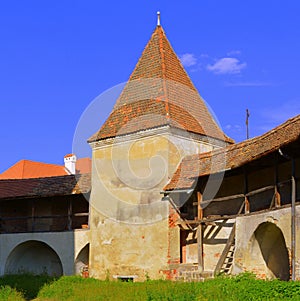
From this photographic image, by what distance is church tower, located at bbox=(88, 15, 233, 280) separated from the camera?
18.2m

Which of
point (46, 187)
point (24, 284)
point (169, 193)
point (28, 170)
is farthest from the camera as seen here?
point (28, 170)

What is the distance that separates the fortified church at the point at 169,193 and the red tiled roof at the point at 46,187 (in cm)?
9

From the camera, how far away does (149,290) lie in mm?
14609

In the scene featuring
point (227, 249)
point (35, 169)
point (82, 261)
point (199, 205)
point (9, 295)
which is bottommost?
point (9, 295)

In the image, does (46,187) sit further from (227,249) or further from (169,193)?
(227,249)

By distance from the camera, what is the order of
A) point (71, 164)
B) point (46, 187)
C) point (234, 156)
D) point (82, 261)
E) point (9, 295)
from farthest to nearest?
point (71, 164) < point (46, 187) < point (82, 261) < point (9, 295) < point (234, 156)

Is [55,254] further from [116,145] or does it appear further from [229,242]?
[229,242]

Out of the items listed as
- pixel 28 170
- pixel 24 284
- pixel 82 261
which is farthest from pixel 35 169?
pixel 24 284

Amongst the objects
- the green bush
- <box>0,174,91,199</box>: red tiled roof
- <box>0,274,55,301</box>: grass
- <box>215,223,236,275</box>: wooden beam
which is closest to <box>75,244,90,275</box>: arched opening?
<box>0,274,55,301</box>: grass

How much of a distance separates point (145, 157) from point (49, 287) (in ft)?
16.9

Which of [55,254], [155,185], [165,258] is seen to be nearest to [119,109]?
[155,185]

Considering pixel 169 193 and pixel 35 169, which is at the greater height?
pixel 35 169

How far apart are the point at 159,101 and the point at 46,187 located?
652cm

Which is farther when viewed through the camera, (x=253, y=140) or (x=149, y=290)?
(x=253, y=140)
